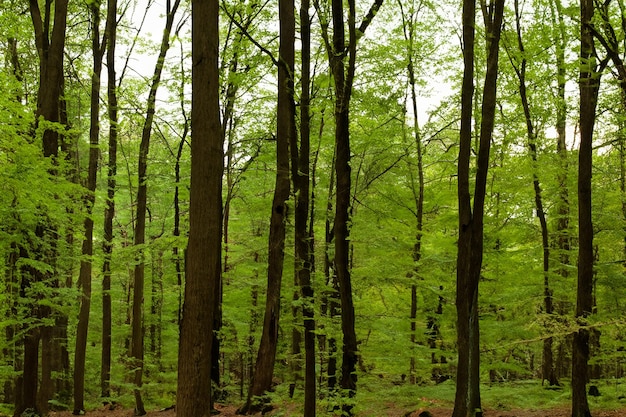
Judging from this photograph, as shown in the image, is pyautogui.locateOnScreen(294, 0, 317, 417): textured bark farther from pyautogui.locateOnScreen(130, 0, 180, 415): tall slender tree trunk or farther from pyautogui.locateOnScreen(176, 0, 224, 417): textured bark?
pyautogui.locateOnScreen(130, 0, 180, 415): tall slender tree trunk

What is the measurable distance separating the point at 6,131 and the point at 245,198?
28.6 feet

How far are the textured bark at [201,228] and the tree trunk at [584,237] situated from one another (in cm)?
618

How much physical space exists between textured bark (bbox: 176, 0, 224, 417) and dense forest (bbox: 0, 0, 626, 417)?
22 mm

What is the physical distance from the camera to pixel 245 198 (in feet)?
55.1

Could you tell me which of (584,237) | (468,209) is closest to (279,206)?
(468,209)

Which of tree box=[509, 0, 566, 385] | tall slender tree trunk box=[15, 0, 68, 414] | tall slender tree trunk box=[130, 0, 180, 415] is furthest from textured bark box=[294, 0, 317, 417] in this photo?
tall slender tree trunk box=[130, 0, 180, 415]

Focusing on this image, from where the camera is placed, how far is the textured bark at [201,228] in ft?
15.9

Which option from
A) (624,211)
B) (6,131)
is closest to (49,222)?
(6,131)

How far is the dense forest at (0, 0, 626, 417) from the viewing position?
7.89 m

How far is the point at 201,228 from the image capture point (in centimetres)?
508

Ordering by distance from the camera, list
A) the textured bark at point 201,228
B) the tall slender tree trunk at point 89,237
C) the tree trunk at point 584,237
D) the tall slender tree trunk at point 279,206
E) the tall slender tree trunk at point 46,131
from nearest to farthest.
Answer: the textured bark at point 201,228 < the tree trunk at point 584,237 < the tall slender tree trunk at point 279,206 < the tall slender tree trunk at point 46,131 < the tall slender tree trunk at point 89,237

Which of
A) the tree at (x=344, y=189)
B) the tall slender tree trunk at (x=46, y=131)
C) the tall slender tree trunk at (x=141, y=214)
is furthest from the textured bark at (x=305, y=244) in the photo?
the tall slender tree trunk at (x=141, y=214)

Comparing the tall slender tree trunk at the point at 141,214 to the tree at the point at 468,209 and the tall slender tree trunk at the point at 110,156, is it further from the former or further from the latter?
the tree at the point at 468,209

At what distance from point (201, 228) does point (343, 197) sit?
3.89 m
